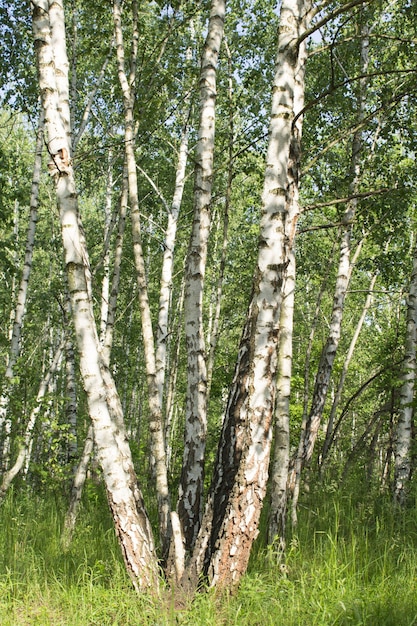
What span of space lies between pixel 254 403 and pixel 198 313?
1326mm

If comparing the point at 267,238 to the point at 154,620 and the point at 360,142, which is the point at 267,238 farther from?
the point at 360,142

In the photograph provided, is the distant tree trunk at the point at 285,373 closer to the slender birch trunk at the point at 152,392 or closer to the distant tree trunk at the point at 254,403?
the distant tree trunk at the point at 254,403

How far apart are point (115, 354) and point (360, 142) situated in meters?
12.6

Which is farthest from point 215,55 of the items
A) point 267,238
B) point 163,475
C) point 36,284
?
point 36,284

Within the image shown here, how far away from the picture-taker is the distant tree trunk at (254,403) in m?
3.62

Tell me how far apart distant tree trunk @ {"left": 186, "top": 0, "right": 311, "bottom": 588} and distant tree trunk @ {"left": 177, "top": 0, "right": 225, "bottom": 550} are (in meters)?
0.59

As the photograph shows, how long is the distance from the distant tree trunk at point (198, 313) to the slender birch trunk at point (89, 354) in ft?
1.62

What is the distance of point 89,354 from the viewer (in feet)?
12.9

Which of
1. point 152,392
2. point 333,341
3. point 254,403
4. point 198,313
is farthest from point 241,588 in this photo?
point 333,341

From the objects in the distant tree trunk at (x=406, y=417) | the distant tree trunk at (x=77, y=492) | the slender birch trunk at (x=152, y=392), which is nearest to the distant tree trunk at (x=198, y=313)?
the slender birch trunk at (x=152, y=392)

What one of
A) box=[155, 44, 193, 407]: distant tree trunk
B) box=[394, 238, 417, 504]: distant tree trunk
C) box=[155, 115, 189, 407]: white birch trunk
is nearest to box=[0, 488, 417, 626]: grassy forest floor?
box=[394, 238, 417, 504]: distant tree trunk

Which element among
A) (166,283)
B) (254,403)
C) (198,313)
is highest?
(166,283)

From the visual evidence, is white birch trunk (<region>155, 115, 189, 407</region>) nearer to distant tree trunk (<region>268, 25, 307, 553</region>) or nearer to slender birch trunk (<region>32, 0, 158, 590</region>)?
distant tree trunk (<region>268, 25, 307, 553</region>)

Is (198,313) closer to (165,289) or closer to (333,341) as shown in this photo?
(333,341)
